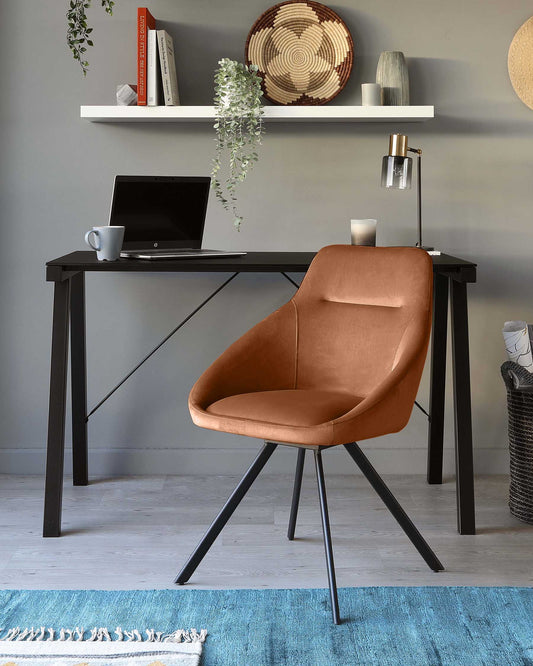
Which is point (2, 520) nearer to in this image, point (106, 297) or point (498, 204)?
point (106, 297)

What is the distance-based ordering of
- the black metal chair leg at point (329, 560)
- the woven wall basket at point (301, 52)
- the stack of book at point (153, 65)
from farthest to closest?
the woven wall basket at point (301, 52), the stack of book at point (153, 65), the black metal chair leg at point (329, 560)

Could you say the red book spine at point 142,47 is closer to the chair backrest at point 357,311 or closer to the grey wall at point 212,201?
the grey wall at point 212,201

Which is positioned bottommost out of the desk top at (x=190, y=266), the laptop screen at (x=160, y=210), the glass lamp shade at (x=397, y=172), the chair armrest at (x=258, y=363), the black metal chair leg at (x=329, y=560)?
the black metal chair leg at (x=329, y=560)

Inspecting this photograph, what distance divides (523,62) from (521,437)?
1.31 m

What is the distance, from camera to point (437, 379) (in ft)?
9.73

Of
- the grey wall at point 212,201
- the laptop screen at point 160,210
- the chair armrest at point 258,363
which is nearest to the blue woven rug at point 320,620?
the chair armrest at point 258,363

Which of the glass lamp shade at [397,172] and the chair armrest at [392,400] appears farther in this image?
the glass lamp shade at [397,172]

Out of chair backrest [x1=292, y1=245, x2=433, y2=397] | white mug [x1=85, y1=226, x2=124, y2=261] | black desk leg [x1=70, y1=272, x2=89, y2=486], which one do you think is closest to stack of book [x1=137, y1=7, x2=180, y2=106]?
white mug [x1=85, y1=226, x2=124, y2=261]

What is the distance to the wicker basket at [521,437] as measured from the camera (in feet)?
8.49

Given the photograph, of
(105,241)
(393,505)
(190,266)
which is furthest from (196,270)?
(393,505)

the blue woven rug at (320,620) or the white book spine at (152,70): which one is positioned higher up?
the white book spine at (152,70)

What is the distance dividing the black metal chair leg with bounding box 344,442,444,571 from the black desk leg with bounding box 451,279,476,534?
285mm

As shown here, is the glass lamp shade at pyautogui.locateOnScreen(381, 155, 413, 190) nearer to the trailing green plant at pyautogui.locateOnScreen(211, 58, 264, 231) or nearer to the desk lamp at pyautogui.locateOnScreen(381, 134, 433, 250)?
the desk lamp at pyautogui.locateOnScreen(381, 134, 433, 250)

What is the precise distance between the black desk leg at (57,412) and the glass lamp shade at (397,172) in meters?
1.08
